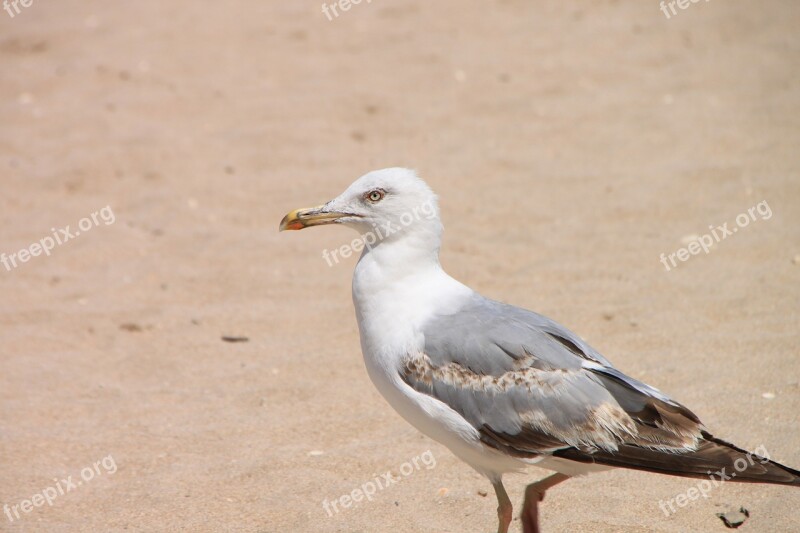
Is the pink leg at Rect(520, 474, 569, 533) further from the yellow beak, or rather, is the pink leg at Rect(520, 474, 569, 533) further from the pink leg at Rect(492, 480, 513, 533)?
the yellow beak

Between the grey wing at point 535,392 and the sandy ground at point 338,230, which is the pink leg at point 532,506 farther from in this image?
the sandy ground at point 338,230

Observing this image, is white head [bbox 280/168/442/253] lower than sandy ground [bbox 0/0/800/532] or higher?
higher

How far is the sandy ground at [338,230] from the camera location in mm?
4629

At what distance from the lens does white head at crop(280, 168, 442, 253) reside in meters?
4.05

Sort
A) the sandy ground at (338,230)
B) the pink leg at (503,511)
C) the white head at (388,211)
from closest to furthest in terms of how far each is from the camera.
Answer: the pink leg at (503,511) < the white head at (388,211) < the sandy ground at (338,230)

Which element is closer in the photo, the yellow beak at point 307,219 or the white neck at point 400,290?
the white neck at point 400,290

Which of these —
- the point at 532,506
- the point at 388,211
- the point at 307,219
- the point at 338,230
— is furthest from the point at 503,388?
the point at 338,230

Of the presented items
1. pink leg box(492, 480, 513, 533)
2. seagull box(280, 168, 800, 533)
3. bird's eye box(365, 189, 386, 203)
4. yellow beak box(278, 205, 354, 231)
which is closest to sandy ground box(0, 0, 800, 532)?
pink leg box(492, 480, 513, 533)

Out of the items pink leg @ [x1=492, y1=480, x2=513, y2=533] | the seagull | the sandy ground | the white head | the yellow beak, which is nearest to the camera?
the seagull

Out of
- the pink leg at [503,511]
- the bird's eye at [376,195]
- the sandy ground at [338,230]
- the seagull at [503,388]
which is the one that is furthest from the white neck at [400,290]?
the sandy ground at [338,230]

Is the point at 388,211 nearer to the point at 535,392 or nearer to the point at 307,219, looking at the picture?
the point at 307,219

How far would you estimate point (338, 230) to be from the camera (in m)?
7.65

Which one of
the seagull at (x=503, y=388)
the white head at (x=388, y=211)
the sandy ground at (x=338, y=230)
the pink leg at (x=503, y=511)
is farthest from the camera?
the sandy ground at (x=338, y=230)

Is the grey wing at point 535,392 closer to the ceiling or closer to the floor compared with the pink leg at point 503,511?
closer to the ceiling
